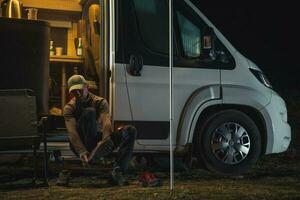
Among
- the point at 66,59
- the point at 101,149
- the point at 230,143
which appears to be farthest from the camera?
the point at 66,59

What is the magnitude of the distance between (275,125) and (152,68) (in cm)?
178

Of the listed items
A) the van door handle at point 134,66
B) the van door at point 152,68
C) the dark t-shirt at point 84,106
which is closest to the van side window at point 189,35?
the van door at point 152,68

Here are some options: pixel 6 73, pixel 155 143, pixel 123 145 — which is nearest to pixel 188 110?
pixel 155 143

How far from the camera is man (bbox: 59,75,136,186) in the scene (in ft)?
22.4

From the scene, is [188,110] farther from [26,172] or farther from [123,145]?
[26,172]

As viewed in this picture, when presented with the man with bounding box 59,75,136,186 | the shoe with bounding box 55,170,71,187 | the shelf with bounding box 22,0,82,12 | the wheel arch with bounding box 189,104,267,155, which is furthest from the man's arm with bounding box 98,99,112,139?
the shelf with bounding box 22,0,82,12

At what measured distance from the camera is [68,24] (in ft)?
30.0

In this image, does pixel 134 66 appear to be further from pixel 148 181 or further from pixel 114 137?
pixel 148 181

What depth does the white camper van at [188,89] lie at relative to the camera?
7.55 meters

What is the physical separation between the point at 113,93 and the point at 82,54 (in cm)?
161

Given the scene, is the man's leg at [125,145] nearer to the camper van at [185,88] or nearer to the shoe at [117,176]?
the shoe at [117,176]

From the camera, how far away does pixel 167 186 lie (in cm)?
705

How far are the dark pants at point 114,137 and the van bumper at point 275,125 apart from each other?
6.57ft

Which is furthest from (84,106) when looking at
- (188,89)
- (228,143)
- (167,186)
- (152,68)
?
(228,143)
